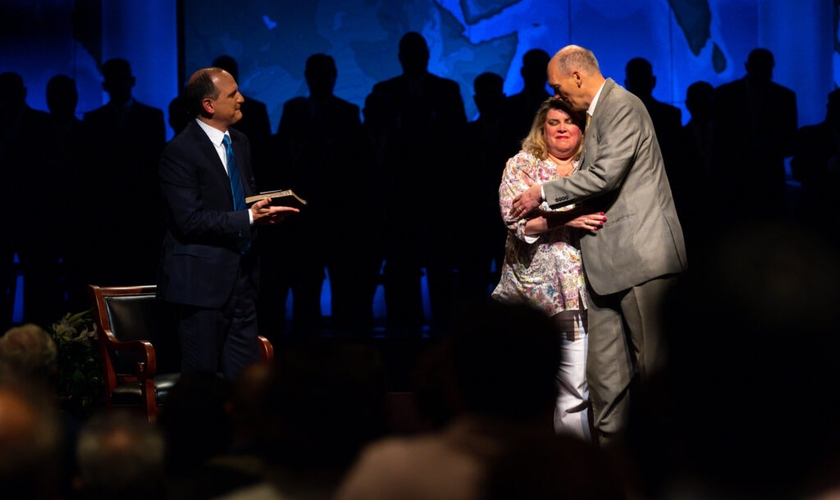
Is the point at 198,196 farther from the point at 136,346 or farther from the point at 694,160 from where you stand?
the point at 694,160

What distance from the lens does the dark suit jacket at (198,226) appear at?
3.48 m

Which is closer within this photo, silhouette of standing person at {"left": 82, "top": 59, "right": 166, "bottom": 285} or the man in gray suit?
the man in gray suit

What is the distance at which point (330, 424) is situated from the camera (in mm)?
1465

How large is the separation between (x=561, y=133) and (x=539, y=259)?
478mm

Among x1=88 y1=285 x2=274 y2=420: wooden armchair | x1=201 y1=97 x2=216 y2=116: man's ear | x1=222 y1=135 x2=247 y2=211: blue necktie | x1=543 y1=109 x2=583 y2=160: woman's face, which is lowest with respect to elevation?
x1=88 y1=285 x2=274 y2=420: wooden armchair

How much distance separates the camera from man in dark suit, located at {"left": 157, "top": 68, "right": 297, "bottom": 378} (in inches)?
138

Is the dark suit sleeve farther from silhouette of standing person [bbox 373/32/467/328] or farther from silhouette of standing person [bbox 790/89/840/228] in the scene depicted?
silhouette of standing person [bbox 790/89/840/228]

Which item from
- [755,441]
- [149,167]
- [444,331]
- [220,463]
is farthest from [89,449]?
[149,167]

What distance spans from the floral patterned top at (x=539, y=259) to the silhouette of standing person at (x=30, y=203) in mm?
3581

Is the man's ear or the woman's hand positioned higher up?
the man's ear

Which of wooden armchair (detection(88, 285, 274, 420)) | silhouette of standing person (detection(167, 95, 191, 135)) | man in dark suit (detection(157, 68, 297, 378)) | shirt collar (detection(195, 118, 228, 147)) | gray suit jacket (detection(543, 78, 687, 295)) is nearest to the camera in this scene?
gray suit jacket (detection(543, 78, 687, 295))

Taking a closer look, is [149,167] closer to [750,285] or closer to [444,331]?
[444,331]

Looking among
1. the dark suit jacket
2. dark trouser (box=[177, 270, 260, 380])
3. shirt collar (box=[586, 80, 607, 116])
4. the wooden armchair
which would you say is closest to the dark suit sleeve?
the dark suit jacket

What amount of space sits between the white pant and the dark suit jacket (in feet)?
4.05
